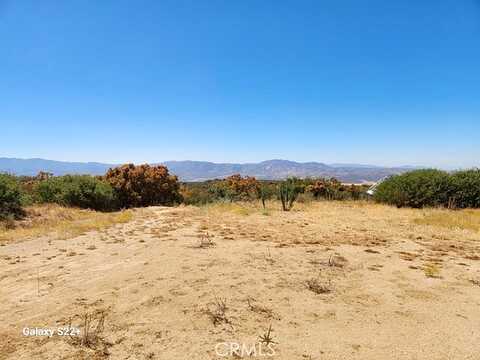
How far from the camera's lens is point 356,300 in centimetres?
518

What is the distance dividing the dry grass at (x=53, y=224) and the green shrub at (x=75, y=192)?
1.54 metres

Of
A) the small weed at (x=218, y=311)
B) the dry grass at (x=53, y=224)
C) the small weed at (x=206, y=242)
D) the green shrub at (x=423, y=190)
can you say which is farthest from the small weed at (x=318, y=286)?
the green shrub at (x=423, y=190)

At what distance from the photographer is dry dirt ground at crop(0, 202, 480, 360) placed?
3.83m

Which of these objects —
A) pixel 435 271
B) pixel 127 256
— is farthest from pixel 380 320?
pixel 127 256

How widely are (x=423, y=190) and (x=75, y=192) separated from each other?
17.6 meters

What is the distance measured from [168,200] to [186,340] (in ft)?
73.9

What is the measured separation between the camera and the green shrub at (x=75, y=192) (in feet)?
59.1

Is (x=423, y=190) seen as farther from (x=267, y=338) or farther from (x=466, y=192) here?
(x=267, y=338)

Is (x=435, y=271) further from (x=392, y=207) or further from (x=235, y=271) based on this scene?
(x=392, y=207)

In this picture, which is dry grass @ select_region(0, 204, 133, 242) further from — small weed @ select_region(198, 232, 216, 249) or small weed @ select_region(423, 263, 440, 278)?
small weed @ select_region(423, 263, 440, 278)

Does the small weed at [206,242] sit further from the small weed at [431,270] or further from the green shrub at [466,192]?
the green shrub at [466,192]

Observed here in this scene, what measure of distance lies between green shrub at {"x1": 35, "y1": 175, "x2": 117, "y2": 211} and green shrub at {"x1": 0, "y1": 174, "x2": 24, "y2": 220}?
3.41 meters

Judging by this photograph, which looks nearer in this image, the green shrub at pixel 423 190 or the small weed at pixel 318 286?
the small weed at pixel 318 286

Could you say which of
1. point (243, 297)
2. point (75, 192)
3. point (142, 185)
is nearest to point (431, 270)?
point (243, 297)
